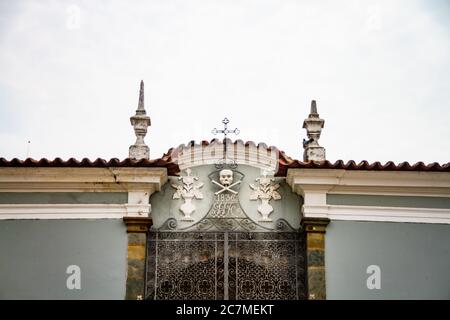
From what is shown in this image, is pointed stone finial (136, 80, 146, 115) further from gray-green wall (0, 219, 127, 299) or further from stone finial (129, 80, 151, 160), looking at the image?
gray-green wall (0, 219, 127, 299)

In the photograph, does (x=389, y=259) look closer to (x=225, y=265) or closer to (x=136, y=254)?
(x=225, y=265)

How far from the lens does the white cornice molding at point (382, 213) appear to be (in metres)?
12.8

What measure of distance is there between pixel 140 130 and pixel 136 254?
1905mm

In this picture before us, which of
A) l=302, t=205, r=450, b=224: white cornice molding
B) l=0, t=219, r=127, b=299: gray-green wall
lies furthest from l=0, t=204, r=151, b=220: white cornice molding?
l=302, t=205, r=450, b=224: white cornice molding

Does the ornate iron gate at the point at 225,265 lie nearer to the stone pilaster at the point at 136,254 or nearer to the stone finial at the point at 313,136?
the stone pilaster at the point at 136,254

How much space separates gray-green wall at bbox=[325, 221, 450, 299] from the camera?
40.8 ft

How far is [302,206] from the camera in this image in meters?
12.9

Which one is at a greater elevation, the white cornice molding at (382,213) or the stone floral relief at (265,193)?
the stone floral relief at (265,193)

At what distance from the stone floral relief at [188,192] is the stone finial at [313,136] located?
1.61m

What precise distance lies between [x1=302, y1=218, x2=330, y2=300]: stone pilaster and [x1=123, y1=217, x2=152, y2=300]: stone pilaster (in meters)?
2.17

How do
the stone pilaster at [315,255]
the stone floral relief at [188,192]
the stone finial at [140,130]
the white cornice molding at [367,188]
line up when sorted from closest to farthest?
the stone pilaster at [315,255], the white cornice molding at [367,188], the stone floral relief at [188,192], the stone finial at [140,130]

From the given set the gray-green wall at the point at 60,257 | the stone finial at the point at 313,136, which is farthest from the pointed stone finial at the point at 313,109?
the gray-green wall at the point at 60,257
